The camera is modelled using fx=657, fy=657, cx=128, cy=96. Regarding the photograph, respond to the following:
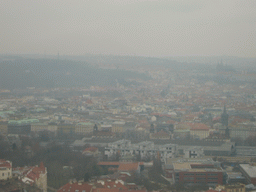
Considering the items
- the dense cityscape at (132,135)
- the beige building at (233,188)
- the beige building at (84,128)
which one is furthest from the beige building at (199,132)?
the beige building at (233,188)

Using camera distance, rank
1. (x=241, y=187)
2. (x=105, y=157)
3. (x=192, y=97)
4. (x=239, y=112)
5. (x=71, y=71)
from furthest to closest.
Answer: (x=71, y=71)
(x=192, y=97)
(x=239, y=112)
(x=105, y=157)
(x=241, y=187)

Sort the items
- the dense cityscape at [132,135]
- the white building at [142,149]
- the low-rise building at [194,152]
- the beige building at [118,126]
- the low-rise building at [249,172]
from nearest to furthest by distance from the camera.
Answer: the dense cityscape at [132,135]
the low-rise building at [249,172]
the white building at [142,149]
the low-rise building at [194,152]
the beige building at [118,126]

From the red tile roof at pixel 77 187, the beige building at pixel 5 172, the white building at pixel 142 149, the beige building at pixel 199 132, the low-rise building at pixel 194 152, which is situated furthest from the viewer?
the beige building at pixel 199 132

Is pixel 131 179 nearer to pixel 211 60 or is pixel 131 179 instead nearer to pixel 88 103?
pixel 88 103

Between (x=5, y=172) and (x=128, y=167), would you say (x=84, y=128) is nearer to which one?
(x=128, y=167)

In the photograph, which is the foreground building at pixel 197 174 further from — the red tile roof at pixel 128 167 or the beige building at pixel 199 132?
the beige building at pixel 199 132

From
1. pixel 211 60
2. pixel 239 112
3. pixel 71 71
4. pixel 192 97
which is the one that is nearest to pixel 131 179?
pixel 239 112

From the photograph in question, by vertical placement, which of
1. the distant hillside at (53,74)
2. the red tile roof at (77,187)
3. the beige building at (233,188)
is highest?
the red tile roof at (77,187)
